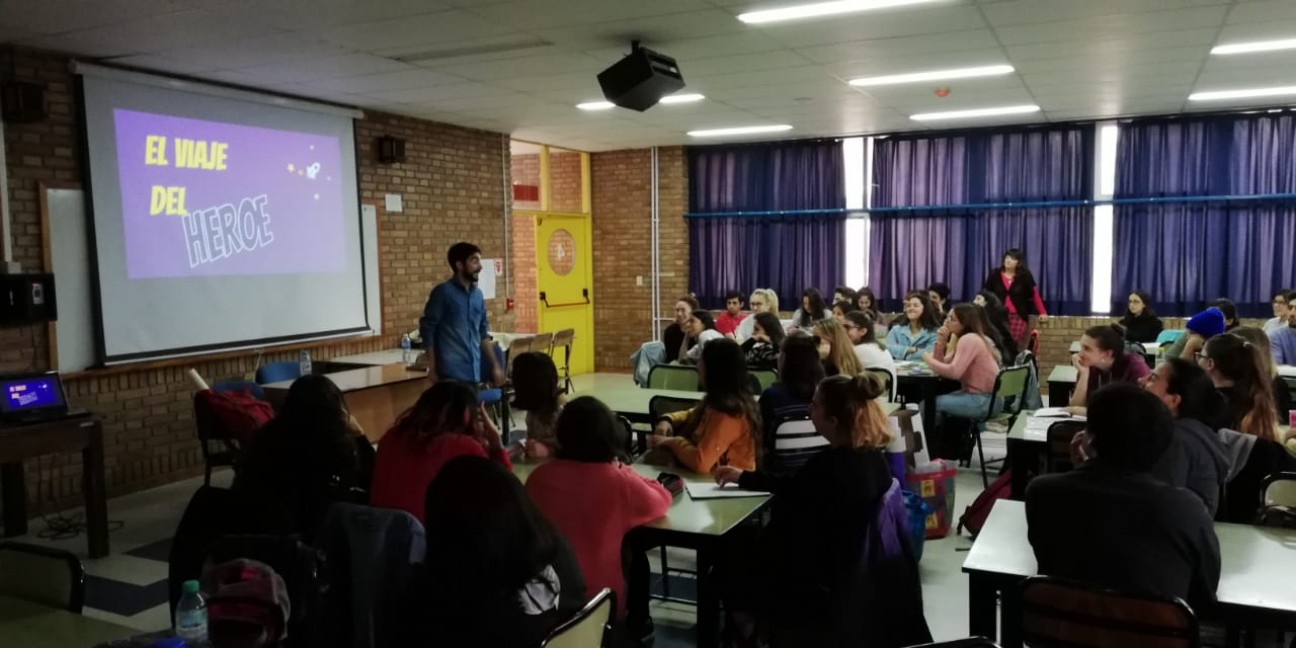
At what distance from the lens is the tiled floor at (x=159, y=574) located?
13.2 ft

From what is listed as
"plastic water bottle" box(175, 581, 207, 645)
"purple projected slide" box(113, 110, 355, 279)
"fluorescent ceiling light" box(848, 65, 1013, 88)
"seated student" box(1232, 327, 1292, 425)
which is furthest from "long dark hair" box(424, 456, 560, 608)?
"fluorescent ceiling light" box(848, 65, 1013, 88)

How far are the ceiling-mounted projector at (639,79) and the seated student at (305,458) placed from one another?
3055mm

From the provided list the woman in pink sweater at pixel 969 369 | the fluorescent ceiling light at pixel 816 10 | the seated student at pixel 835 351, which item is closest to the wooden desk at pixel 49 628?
the seated student at pixel 835 351

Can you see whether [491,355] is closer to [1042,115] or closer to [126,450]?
[126,450]

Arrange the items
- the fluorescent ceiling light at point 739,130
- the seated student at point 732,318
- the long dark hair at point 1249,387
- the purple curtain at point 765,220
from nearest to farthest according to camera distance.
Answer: the long dark hair at point 1249,387 → the seated student at point 732,318 → the fluorescent ceiling light at point 739,130 → the purple curtain at point 765,220

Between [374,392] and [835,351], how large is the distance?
125 inches

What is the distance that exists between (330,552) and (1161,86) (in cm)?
764

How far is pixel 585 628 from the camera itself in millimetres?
2109

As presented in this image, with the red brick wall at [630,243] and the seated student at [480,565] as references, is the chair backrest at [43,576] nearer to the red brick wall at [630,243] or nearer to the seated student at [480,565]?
the seated student at [480,565]

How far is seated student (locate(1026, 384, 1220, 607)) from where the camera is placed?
231 cm

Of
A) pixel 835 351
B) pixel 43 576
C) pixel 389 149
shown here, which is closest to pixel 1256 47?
pixel 835 351

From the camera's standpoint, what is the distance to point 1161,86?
764cm

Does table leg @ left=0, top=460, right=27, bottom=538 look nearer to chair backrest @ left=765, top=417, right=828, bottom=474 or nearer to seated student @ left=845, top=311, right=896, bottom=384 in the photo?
chair backrest @ left=765, top=417, right=828, bottom=474

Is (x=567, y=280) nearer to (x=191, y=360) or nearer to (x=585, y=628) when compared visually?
(x=191, y=360)
